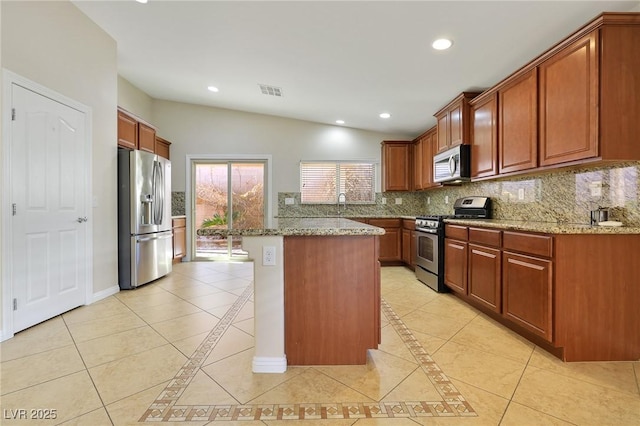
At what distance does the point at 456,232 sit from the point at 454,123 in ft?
4.77

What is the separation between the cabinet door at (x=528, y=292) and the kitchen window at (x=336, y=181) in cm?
330

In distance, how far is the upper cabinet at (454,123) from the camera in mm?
3410

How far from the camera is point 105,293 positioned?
3254 mm

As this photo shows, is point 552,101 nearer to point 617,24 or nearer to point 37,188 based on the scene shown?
point 617,24

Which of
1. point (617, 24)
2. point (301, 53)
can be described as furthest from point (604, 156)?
point (301, 53)

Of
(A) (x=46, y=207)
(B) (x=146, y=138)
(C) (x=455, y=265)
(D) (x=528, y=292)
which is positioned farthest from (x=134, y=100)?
(D) (x=528, y=292)

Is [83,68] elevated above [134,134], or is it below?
above

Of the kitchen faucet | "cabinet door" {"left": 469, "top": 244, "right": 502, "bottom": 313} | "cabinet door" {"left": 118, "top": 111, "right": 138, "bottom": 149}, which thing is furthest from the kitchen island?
the kitchen faucet

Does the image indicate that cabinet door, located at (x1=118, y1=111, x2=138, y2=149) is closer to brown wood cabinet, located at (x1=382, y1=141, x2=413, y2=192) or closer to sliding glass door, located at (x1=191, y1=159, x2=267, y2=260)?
sliding glass door, located at (x1=191, y1=159, x2=267, y2=260)

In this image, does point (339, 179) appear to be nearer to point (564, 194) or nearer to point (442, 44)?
point (442, 44)

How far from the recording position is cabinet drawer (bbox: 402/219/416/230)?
14.6 feet

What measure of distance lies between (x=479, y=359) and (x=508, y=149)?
6.39 feet

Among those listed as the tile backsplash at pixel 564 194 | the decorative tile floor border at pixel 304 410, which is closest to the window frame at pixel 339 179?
the tile backsplash at pixel 564 194

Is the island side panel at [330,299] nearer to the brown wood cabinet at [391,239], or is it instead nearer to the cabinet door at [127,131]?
the brown wood cabinet at [391,239]
